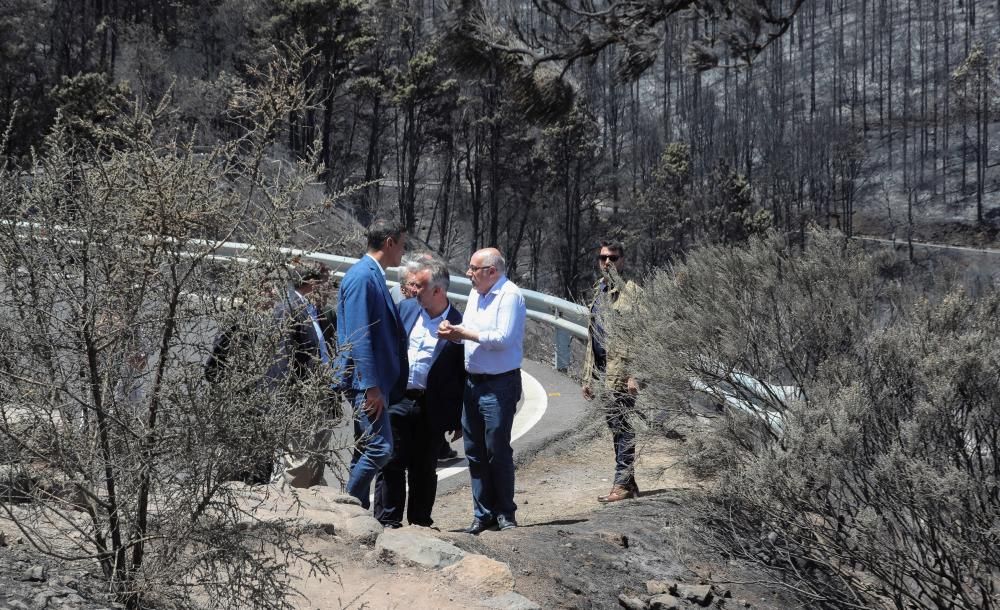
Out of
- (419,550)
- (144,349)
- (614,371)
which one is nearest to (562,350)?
(614,371)

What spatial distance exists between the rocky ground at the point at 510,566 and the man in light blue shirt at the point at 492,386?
31cm

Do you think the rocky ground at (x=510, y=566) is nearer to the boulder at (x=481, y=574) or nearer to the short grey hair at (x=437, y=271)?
the boulder at (x=481, y=574)

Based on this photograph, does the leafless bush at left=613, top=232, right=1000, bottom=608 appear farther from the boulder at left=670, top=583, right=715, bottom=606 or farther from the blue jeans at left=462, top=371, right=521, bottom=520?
the blue jeans at left=462, top=371, right=521, bottom=520

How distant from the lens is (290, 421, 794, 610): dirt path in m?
4.33

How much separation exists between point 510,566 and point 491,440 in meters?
1.10

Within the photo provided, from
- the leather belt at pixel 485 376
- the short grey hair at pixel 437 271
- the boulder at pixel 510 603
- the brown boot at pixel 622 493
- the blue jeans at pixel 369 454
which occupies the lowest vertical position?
the brown boot at pixel 622 493

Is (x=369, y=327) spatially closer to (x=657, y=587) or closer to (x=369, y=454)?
(x=369, y=454)

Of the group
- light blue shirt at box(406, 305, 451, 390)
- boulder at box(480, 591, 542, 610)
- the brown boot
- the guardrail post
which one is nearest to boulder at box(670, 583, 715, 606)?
boulder at box(480, 591, 542, 610)

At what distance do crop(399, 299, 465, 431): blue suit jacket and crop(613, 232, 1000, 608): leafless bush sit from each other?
106 centimetres

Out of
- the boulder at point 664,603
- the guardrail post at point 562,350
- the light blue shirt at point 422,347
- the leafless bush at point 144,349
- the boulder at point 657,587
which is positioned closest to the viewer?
the leafless bush at point 144,349

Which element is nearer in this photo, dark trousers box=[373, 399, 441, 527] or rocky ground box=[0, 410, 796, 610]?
rocky ground box=[0, 410, 796, 610]

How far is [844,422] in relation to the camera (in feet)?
16.6

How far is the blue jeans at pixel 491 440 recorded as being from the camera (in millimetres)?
5863

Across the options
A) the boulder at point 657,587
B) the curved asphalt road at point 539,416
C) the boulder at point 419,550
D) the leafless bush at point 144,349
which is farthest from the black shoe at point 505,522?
the leafless bush at point 144,349
